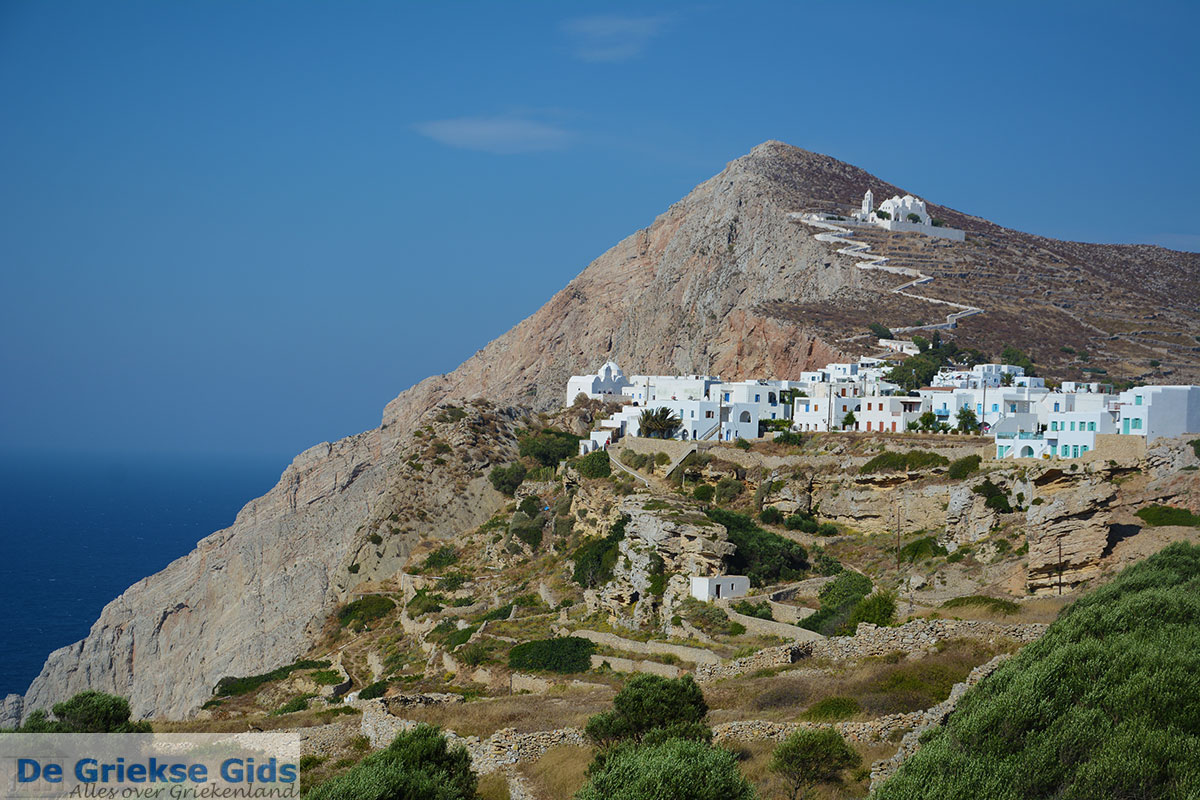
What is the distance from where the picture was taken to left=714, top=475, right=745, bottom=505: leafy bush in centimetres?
4431

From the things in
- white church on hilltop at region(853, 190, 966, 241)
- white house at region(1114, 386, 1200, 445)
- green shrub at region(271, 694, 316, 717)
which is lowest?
green shrub at region(271, 694, 316, 717)

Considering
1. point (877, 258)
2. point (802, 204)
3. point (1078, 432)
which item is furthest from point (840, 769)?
point (802, 204)

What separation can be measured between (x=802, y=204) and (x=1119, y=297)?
31108 mm

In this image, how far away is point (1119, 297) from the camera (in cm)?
9488

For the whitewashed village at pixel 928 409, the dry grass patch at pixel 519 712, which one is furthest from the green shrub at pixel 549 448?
the dry grass patch at pixel 519 712

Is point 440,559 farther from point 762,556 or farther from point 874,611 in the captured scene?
point 874,611

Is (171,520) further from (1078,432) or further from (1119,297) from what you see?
(1078,432)

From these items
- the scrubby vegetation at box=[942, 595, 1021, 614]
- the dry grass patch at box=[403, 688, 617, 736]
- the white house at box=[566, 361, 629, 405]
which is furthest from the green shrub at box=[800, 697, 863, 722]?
the white house at box=[566, 361, 629, 405]

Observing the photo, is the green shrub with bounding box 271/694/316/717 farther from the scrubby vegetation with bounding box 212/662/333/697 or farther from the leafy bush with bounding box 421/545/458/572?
the leafy bush with bounding box 421/545/458/572

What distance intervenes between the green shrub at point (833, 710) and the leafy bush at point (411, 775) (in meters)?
5.91

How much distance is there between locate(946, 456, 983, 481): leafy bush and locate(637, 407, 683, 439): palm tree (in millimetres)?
16017

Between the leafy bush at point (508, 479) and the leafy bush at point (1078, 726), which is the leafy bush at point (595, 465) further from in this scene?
the leafy bush at point (1078, 726)

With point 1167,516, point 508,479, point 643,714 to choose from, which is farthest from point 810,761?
point 508,479

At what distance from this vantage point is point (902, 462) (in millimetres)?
41250
